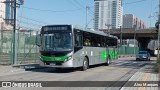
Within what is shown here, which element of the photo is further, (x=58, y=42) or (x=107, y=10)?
(x=107, y=10)

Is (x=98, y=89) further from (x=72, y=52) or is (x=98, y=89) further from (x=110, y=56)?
(x=110, y=56)

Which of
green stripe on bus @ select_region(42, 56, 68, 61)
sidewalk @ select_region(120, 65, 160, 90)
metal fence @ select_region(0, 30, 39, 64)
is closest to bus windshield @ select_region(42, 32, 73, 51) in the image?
green stripe on bus @ select_region(42, 56, 68, 61)

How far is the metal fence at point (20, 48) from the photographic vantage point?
1041 inches

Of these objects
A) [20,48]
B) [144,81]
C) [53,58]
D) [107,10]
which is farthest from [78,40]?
[107,10]

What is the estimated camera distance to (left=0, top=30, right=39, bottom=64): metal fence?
86.8 ft

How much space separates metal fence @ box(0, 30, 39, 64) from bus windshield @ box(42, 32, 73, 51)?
5820 millimetres

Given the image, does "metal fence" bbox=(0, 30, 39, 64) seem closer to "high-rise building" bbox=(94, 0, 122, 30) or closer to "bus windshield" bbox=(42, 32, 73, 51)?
"bus windshield" bbox=(42, 32, 73, 51)

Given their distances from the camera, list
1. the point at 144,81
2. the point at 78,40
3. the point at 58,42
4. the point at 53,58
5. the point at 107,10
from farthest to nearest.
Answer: the point at 107,10
the point at 78,40
the point at 58,42
the point at 53,58
the point at 144,81

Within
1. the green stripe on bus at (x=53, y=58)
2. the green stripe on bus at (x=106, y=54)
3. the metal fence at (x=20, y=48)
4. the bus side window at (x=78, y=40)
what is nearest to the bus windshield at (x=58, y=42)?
the green stripe on bus at (x=53, y=58)

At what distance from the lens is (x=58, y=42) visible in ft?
69.8

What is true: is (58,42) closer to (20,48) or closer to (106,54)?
(20,48)

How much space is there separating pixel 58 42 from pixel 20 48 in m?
8.43

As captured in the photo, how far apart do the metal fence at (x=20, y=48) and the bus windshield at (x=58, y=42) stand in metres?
5.82

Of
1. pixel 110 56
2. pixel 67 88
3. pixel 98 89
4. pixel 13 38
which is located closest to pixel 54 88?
pixel 67 88
